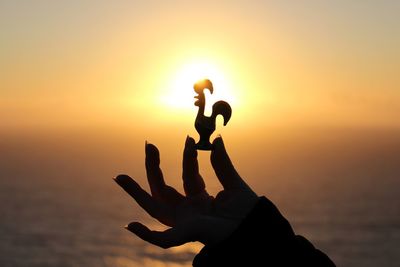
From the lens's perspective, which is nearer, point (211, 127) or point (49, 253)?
point (211, 127)

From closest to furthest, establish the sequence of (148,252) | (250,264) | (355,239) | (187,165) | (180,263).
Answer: (250,264)
(187,165)
(180,263)
(148,252)
(355,239)

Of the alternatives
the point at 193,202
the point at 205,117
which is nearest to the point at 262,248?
the point at 193,202

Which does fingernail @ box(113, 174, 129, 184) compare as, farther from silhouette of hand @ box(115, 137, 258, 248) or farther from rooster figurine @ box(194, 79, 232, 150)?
rooster figurine @ box(194, 79, 232, 150)

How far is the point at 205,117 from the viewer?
5.68 metres

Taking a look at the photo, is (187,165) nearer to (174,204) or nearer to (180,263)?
(174,204)

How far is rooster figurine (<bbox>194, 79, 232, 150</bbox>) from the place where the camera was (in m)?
5.55

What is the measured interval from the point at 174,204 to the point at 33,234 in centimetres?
20064

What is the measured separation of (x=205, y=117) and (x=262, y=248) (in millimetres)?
1165

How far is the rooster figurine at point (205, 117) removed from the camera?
5.55 metres

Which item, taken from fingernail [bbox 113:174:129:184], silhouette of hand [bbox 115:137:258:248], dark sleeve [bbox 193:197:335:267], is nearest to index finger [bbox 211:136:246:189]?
silhouette of hand [bbox 115:137:258:248]

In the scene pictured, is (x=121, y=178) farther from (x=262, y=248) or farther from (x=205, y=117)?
(x=262, y=248)

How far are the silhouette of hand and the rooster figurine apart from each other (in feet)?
0.30

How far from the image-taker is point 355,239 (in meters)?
197

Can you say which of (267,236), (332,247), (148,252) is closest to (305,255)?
(267,236)
